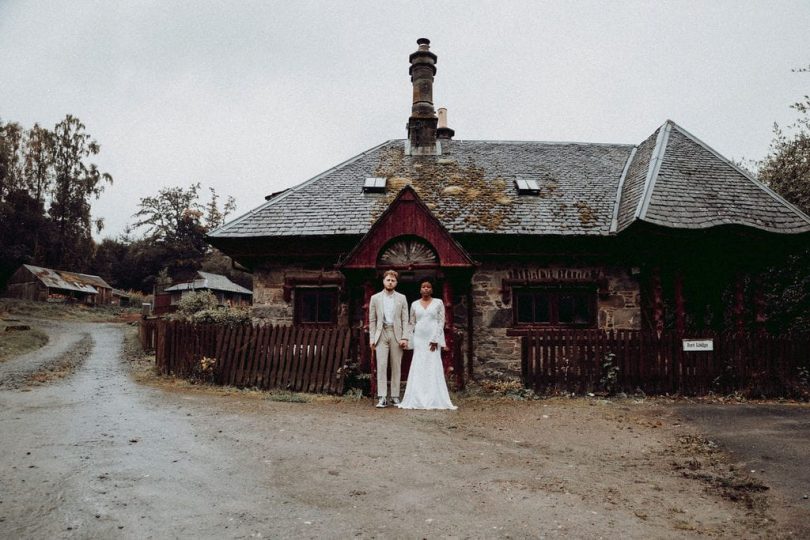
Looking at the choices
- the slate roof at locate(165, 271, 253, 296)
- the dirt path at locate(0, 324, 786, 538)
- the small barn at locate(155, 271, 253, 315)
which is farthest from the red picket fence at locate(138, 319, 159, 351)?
the slate roof at locate(165, 271, 253, 296)

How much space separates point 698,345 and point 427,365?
5.10m

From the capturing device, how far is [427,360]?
838cm

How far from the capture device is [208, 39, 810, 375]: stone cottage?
1009 cm

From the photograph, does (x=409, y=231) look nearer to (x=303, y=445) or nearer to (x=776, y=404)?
(x=303, y=445)

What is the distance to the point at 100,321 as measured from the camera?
115ft

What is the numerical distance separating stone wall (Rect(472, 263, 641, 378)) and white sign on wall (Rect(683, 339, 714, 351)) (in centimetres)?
185

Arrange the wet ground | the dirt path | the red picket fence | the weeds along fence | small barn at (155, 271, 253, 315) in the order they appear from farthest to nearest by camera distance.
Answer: small barn at (155, 271, 253, 315), the red picket fence, the weeds along fence, the wet ground, the dirt path

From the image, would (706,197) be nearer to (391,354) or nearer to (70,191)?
Result: (391,354)

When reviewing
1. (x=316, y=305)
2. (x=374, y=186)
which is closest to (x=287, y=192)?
(x=374, y=186)

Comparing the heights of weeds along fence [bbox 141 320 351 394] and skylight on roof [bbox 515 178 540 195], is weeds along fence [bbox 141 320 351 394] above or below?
below

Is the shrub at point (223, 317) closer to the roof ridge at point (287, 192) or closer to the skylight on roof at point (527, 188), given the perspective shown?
the roof ridge at point (287, 192)

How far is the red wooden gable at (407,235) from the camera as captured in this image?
9461mm

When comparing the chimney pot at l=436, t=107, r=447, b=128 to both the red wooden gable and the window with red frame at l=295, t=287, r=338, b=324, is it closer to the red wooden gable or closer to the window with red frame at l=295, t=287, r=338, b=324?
the window with red frame at l=295, t=287, r=338, b=324

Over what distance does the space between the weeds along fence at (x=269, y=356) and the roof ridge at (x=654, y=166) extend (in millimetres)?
6322
